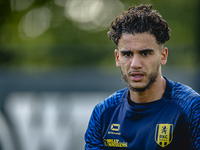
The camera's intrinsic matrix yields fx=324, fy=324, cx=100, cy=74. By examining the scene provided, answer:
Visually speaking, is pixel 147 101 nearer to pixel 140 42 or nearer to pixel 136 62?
pixel 136 62

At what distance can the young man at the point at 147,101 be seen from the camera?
2.65 meters

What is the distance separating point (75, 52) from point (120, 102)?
25.3 feet

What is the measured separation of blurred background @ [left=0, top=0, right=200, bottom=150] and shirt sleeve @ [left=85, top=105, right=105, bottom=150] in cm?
435

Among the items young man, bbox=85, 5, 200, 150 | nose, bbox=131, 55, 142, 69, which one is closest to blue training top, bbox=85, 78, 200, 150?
young man, bbox=85, 5, 200, 150

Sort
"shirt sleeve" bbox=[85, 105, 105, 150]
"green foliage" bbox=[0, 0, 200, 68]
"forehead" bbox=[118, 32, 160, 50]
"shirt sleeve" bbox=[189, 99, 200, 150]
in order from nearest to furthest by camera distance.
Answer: "shirt sleeve" bbox=[189, 99, 200, 150] → "forehead" bbox=[118, 32, 160, 50] → "shirt sleeve" bbox=[85, 105, 105, 150] → "green foliage" bbox=[0, 0, 200, 68]

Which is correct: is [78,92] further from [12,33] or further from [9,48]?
[12,33]

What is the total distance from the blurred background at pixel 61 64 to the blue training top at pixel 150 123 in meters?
4.46

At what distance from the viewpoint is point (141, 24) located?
9.34ft

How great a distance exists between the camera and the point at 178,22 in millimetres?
12500

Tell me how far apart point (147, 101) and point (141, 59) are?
0.40 meters

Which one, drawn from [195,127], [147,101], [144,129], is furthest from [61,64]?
[195,127]

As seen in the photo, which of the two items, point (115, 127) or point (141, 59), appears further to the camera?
point (115, 127)

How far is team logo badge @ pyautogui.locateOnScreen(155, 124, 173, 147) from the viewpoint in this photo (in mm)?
2674

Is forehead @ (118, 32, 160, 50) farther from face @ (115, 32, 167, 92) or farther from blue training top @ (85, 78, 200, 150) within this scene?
blue training top @ (85, 78, 200, 150)
